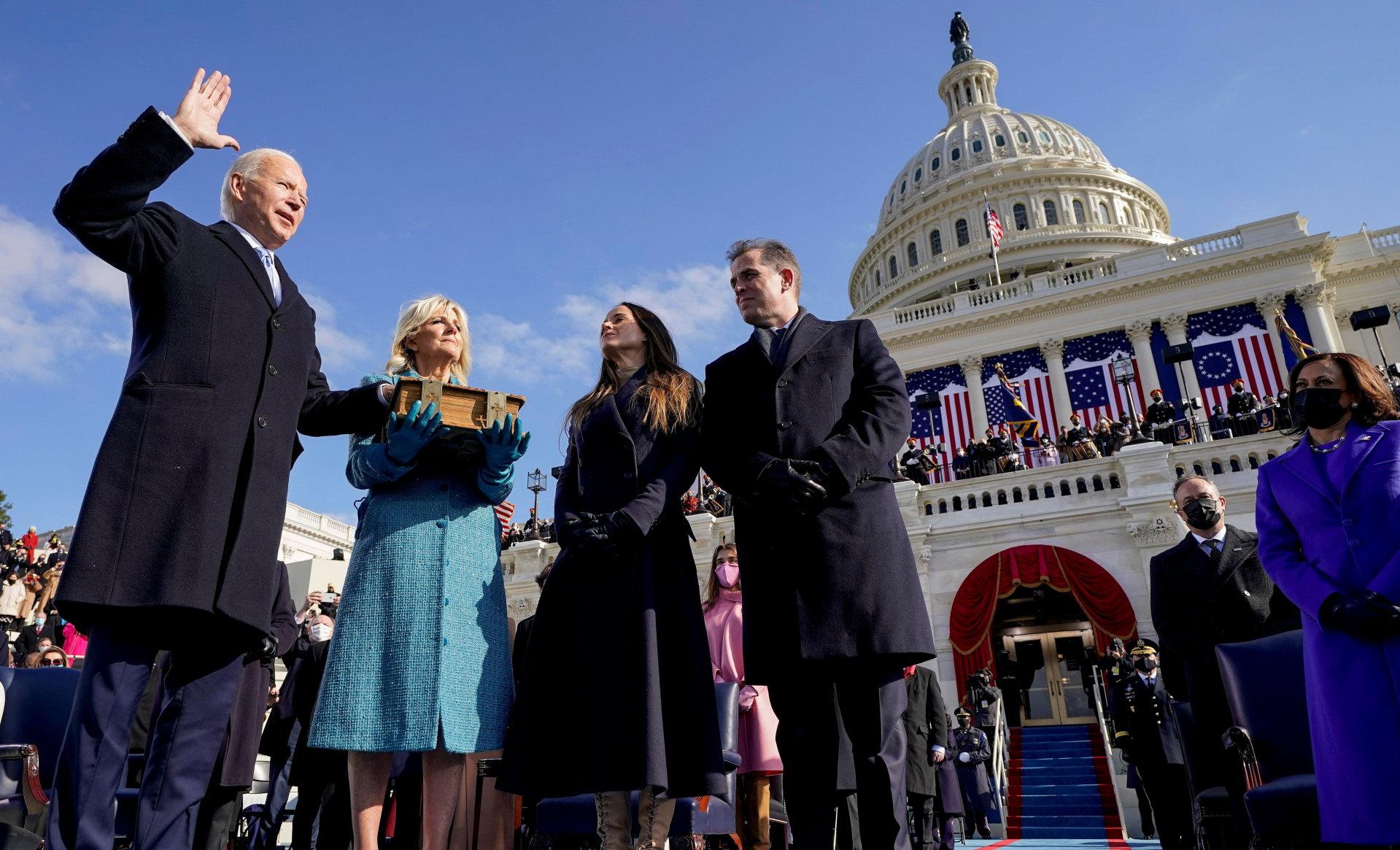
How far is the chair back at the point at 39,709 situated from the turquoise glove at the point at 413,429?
2.19 m

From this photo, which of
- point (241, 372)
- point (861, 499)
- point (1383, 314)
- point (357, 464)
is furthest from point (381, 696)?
point (1383, 314)

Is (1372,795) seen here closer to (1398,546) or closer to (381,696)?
(1398,546)

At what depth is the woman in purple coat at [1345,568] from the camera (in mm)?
2738

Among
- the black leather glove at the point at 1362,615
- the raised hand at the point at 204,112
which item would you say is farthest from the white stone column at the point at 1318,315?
the raised hand at the point at 204,112

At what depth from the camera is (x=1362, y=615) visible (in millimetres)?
2795

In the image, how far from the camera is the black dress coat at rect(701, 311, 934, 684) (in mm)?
2682

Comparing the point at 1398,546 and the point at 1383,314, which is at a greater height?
the point at 1383,314

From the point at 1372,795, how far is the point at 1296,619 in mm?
2106

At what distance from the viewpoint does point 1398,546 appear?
2922mm

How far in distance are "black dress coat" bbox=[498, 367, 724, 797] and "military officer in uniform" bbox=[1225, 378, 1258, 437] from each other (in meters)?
18.2

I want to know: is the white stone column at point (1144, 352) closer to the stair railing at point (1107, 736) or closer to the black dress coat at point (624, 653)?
the stair railing at point (1107, 736)

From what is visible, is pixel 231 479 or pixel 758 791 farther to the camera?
pixel 758 791

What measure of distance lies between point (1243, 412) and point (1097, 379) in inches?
372

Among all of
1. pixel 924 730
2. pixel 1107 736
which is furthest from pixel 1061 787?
pixel 924 730
